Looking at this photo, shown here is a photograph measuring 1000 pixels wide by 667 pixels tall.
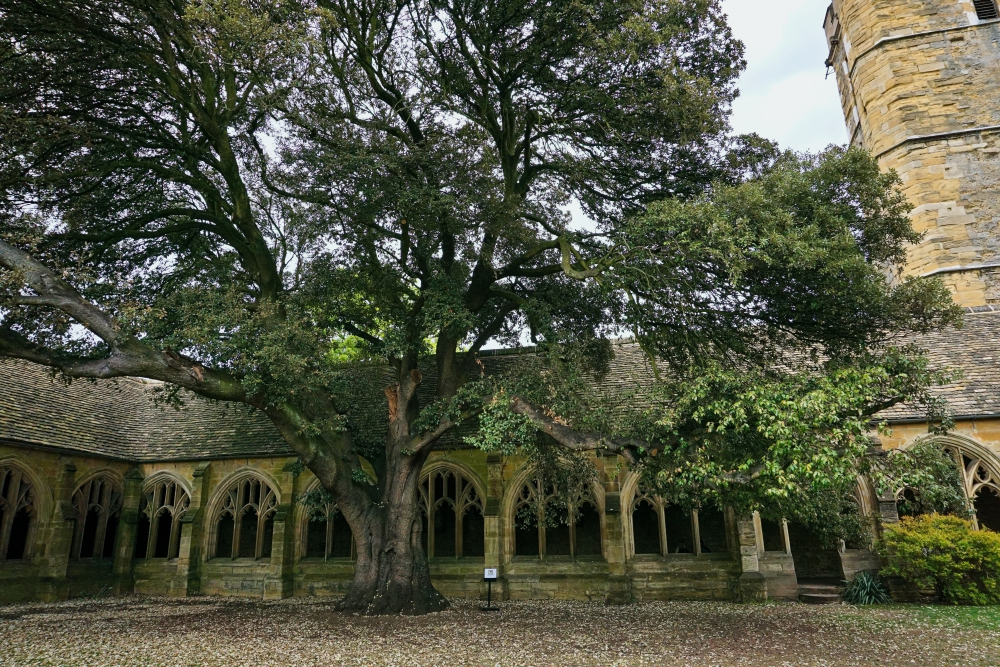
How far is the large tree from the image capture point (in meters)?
8.90

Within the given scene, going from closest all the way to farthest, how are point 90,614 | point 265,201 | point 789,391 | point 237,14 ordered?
point 789,391 < point 237,14 < point 90,614 < point 265,201

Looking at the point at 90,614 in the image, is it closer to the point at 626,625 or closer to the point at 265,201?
the point at 265,201

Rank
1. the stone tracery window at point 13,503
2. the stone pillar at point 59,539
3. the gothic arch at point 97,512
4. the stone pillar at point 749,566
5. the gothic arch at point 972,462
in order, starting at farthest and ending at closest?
the gothic arch at point 97,512, the stone pillar at point 59,539, the stone tracery window at point 13,503, the gothic arch at point 972,462, the stone pillar at point 749,566

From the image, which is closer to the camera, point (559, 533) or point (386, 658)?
point (386, 658)

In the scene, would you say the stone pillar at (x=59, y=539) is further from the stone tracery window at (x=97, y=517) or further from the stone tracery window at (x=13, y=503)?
the stone tracery window at (x=97, y=517)

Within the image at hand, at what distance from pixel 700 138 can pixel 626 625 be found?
8600 millimetres

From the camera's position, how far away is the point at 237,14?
8.99 meters

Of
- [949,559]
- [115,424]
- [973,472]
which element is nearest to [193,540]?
[115,424]

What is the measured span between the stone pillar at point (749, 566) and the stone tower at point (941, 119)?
1160cm

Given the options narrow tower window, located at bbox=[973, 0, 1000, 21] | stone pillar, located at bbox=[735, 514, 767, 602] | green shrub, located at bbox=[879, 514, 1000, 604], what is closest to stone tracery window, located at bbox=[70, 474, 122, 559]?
Result: stone pillar, located at bbox=[735, 514, 767, 602]

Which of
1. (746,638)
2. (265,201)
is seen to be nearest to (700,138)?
(746,638)

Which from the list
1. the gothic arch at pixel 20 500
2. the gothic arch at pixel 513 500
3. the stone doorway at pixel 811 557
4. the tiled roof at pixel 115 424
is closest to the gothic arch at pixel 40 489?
the gothic arch at pixel 20 500

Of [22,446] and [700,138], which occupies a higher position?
[700,138]

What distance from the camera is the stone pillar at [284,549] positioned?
1658 centimetres
